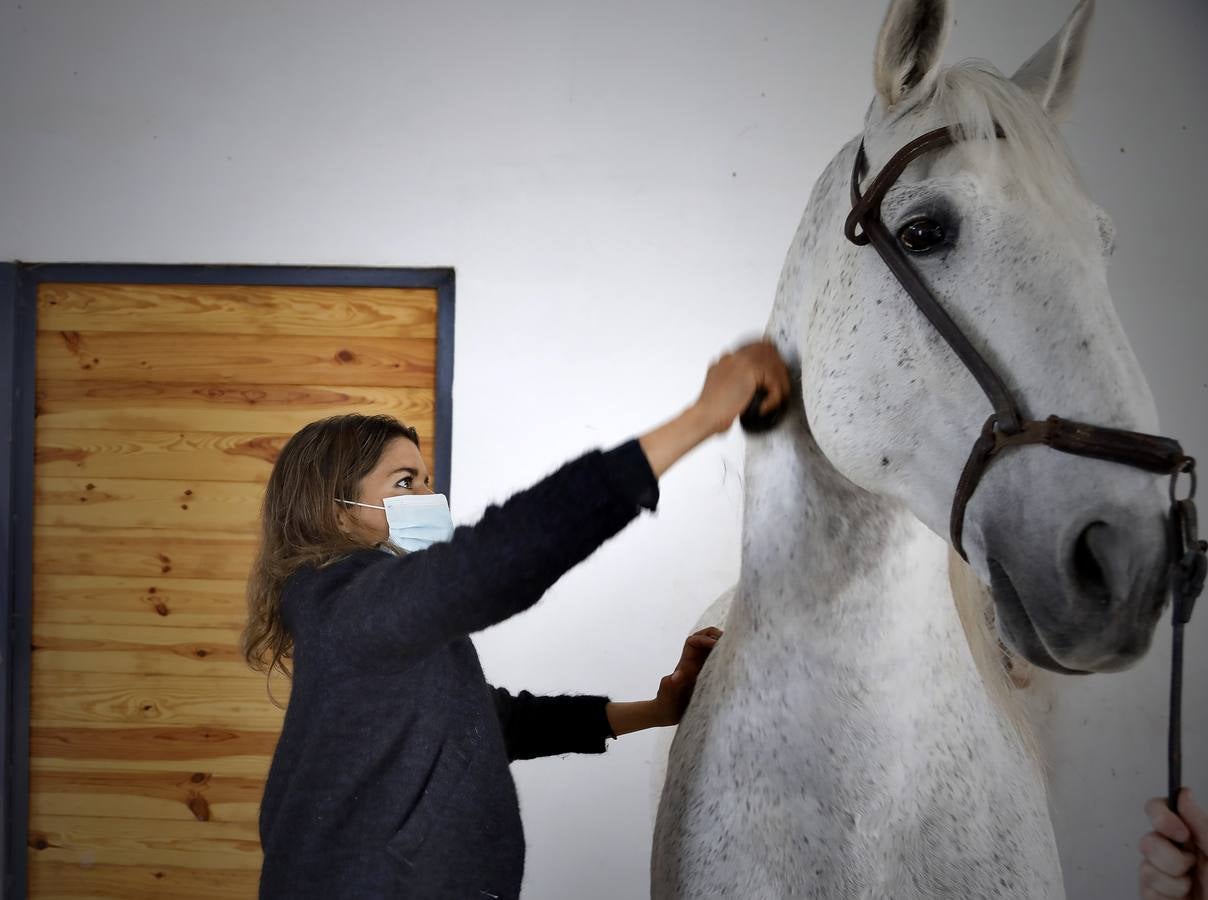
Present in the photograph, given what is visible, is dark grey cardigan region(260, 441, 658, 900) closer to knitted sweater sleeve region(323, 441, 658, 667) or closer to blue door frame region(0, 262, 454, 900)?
knitted sweater sleeve region(323, 441, 658, 667)

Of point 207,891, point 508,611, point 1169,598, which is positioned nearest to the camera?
point 1169,598

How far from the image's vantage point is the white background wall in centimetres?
197

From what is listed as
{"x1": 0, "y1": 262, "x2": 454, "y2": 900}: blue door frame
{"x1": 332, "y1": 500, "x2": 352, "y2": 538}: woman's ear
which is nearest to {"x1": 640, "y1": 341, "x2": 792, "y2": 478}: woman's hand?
{"x1": 332, "y1": 500, "x2": 352, "y2": 538}: woman's ear

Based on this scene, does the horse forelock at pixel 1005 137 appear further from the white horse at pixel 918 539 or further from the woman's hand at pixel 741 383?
the woman's hand at pixel 741 383

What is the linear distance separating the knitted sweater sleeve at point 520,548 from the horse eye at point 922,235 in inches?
11.7

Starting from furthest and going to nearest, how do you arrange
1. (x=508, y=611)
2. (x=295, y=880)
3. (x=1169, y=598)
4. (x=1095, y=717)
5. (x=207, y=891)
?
1. (x=207, y=891)
2. (x=1095, y=717)
3. (x=295, y=880)
4. (x=508, y=611)
5. (x=1169, y=598)

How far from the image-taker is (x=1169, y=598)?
1.79 ft

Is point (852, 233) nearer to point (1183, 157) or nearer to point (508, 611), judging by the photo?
point (508, 611)

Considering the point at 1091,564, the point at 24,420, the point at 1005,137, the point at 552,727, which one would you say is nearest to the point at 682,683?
the point at 552,727

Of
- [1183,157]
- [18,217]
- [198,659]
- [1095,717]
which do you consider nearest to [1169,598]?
[1095,717]

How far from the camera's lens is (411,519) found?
1.01 meters

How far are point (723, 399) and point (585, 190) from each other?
1.42 meters

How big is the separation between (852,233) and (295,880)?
86cm

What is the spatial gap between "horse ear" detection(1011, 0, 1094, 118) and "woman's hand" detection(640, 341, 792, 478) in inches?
14.9
